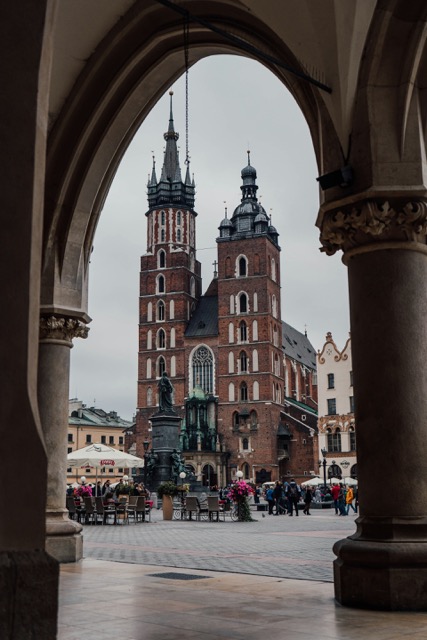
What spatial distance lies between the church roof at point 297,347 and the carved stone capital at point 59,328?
259ft

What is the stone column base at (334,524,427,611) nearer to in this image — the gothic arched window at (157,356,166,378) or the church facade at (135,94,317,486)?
the church facade at (135,94,317,486)

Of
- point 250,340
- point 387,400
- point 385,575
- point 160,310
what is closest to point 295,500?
point 387,400

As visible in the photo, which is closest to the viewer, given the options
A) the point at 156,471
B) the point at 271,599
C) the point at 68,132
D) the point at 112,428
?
the point at 271,599

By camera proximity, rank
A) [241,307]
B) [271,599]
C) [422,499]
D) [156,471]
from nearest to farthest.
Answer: [422,499]
[271,599]
[156,471]
[241,307]

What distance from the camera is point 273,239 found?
84.1 m

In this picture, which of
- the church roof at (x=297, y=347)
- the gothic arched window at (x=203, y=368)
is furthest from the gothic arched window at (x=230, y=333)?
the church roof at (x=297, y=347)

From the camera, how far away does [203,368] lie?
80.7 metres

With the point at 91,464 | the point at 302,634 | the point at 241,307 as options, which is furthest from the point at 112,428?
the point at 302,634

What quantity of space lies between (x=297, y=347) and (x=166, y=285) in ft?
77.7

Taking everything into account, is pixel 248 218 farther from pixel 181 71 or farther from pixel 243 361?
pixel 181 71

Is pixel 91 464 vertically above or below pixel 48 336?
below

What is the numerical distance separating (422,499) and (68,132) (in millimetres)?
7688

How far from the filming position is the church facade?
248 feet

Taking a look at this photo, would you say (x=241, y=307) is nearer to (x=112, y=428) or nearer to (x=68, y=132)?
(x=112, y=428)
